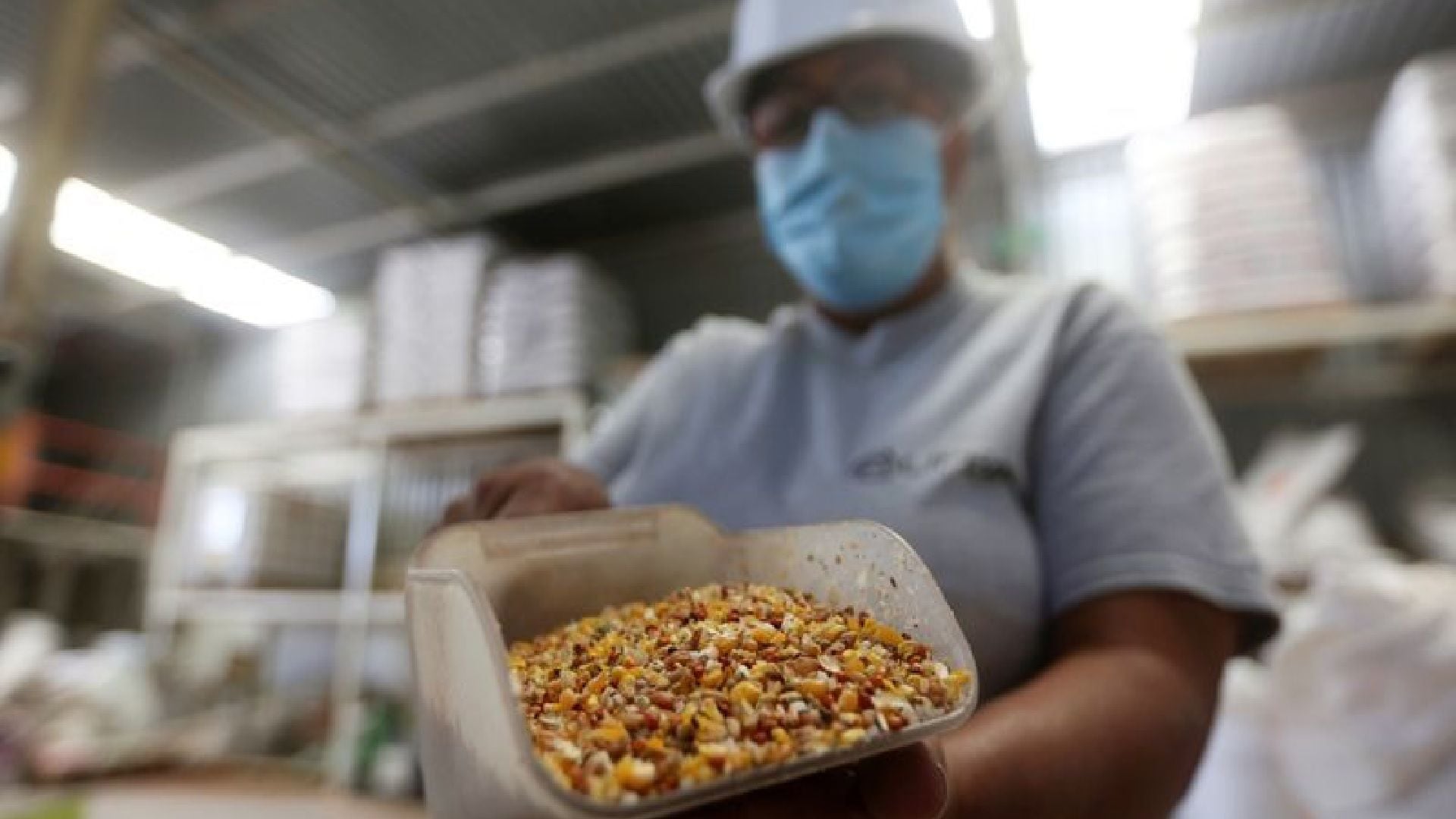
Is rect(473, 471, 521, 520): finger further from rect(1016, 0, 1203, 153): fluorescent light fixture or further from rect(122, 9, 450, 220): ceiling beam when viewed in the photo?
rect(122, 9, 450, 220): ceiling beam

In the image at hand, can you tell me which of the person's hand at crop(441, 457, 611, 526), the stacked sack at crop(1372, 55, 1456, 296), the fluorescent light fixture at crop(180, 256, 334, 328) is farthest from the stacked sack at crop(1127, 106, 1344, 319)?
the fluorescent light fixture at crop(180, 256, 334, 328)

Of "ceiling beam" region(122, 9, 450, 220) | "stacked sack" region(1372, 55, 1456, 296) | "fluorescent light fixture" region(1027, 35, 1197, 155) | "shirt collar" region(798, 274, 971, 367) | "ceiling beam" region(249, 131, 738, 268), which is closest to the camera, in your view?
"shirt collar" region(798, 274, 971, 367)

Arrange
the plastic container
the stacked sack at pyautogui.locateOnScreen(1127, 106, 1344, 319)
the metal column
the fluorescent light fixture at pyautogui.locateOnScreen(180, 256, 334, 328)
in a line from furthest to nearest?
the fluorescent light fixture at pyautogui.locateOnScreen(180, 256, 334, 328), the stacked sack at pyautogui.locateOnScreen(1127, 106, 1344, 319), the metal column, the plastic container

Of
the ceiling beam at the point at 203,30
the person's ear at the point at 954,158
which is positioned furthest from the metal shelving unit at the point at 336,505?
the person's ear at the point at 954,158

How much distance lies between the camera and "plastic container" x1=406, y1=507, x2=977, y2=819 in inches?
8.0

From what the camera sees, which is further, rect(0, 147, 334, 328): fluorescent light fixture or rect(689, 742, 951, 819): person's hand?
rect(0, 147, 334, 328): fluorescent light fixture

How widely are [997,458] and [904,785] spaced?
0.21 meters

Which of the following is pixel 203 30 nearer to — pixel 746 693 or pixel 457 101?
pixel 457 101

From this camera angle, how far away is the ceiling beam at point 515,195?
2188 millimetres

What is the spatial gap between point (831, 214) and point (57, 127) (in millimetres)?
681

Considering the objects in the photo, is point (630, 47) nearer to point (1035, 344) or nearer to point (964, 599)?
point (1035, 344)

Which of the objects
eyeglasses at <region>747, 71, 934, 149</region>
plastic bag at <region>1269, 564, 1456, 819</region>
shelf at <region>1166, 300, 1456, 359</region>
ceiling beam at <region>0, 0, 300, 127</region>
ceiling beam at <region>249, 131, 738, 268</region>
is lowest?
plastic bag at <region>1269, 564, 1456, 819</region>

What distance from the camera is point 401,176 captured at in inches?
93.2

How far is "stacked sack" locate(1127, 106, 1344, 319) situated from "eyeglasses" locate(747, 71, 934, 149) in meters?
1.09
